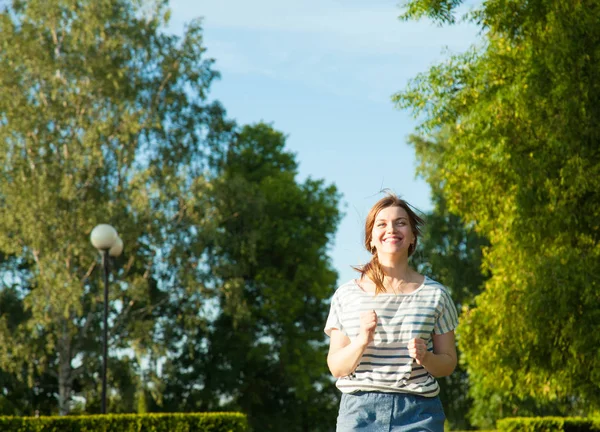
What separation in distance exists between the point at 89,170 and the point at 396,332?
73.9ft

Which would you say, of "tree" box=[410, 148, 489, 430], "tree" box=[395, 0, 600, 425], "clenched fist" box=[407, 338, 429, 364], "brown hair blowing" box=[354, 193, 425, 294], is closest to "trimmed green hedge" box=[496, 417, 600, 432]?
"tree" box=[395, 0, 600, 425]

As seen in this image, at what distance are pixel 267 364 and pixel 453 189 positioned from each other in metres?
15.0

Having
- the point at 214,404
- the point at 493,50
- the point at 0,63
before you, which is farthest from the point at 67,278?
the point at 493,50

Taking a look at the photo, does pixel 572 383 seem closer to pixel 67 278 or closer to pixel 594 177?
pixel 594 177

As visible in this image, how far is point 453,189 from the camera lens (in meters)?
17.3

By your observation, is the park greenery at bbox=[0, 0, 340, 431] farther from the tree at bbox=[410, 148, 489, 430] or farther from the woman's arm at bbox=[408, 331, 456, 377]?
the woman's arm at bbox=[408, 331, 456, 377]

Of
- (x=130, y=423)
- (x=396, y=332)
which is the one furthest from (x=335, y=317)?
(x=130, y=423)

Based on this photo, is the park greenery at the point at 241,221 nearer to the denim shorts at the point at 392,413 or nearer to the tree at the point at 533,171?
the tree at the point at 533,171

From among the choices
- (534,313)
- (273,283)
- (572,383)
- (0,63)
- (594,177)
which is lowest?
(572,383)

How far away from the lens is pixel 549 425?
15.8 meters

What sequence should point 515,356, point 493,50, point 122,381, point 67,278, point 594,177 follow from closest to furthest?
1. point 594,177
2. point 515,356
3. point 493,50
4. point 67,278
5. point 122,381

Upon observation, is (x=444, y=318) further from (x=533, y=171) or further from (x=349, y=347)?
(x=533, y=171)

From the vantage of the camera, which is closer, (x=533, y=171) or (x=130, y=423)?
(x=533, y=171)

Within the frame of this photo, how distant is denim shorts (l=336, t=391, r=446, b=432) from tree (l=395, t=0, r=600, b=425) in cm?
1114
